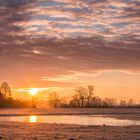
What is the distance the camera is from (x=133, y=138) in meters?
28.4

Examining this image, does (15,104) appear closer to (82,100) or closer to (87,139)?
(82,100)

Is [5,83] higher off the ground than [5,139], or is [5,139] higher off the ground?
[5,83]

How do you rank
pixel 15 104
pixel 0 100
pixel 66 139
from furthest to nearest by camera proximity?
1. pixel 15 104
2. pixel 0 100
3. pixel 66 139

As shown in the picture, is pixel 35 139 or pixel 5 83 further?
pixel 5 83

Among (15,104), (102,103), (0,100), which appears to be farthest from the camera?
(102,103)

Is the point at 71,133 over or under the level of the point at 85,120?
under

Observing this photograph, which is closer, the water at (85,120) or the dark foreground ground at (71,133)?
the dark foreground ground at (71,133)

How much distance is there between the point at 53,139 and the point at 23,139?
2.14m

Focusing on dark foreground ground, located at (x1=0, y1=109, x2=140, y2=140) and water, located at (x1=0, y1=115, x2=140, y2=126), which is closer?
dark foreground ground, located at (x1=0, y1=109, x2=140, y2=140)

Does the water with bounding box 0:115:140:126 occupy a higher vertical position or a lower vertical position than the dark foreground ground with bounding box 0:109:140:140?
higher

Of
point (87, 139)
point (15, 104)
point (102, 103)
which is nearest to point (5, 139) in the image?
point (87, 139)

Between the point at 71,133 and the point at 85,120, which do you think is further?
the point at 85,120

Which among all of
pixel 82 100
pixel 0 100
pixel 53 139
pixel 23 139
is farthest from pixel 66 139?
pixel 82 100

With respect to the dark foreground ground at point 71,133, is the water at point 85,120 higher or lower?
higher
